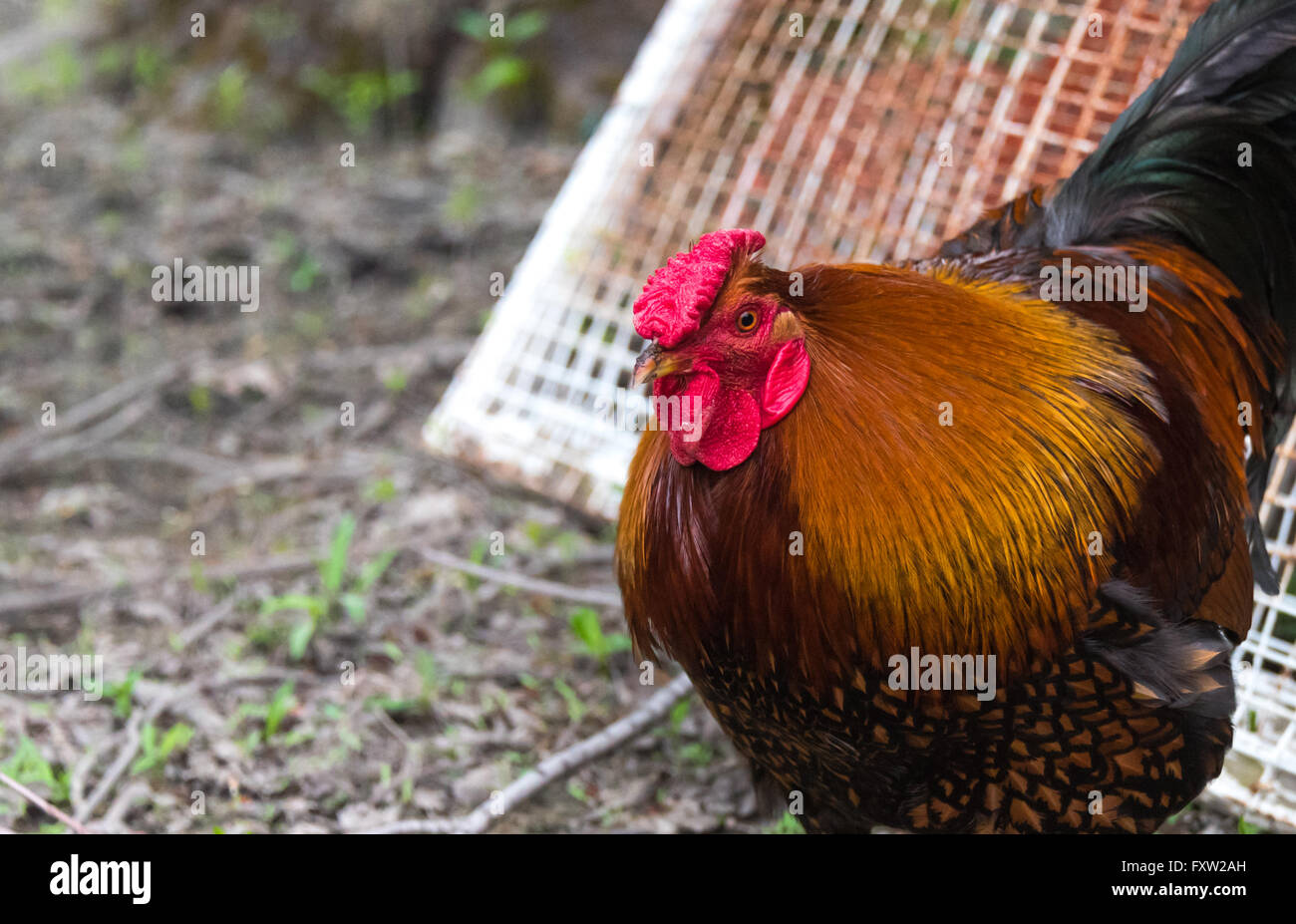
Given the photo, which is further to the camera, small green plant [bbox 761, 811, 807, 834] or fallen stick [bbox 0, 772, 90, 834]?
small green plant [bbox 761, 811, 807, 834]

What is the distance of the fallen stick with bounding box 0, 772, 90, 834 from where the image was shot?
8.93 ft

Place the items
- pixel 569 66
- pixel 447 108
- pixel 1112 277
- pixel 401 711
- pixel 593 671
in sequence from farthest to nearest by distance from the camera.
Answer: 1. pixel 447 108
2. pixel 569 66
3. pixel 593 671
4. pixel 401 711
5. pixel 1112 277

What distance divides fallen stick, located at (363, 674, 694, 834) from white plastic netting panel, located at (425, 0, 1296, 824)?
0.83 metres

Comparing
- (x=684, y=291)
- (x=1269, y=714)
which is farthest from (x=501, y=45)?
(x=1269, y=714)

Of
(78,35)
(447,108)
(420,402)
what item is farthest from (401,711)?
(78,35)

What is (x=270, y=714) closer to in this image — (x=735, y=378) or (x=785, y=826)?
(x=785, y=826)

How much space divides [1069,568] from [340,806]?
2.08 meters

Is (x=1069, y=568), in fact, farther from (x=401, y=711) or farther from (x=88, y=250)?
(x=88, y=250)

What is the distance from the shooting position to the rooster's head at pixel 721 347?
205cm

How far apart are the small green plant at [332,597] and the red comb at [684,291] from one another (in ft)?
6.96

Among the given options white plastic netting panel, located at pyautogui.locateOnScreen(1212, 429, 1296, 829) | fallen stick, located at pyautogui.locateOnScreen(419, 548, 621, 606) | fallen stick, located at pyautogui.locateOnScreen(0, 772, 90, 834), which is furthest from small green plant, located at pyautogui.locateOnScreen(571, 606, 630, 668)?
white plastic netting panel, located at pyautogui.locateOnScreen(1212, 429, 1296, 829)

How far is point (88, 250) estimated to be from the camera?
6.63 meters

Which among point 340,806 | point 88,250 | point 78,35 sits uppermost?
point 78,35

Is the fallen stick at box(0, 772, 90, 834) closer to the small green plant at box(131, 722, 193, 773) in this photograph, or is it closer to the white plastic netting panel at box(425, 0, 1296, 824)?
the small green plant at box(131, 722, 193, 773)
